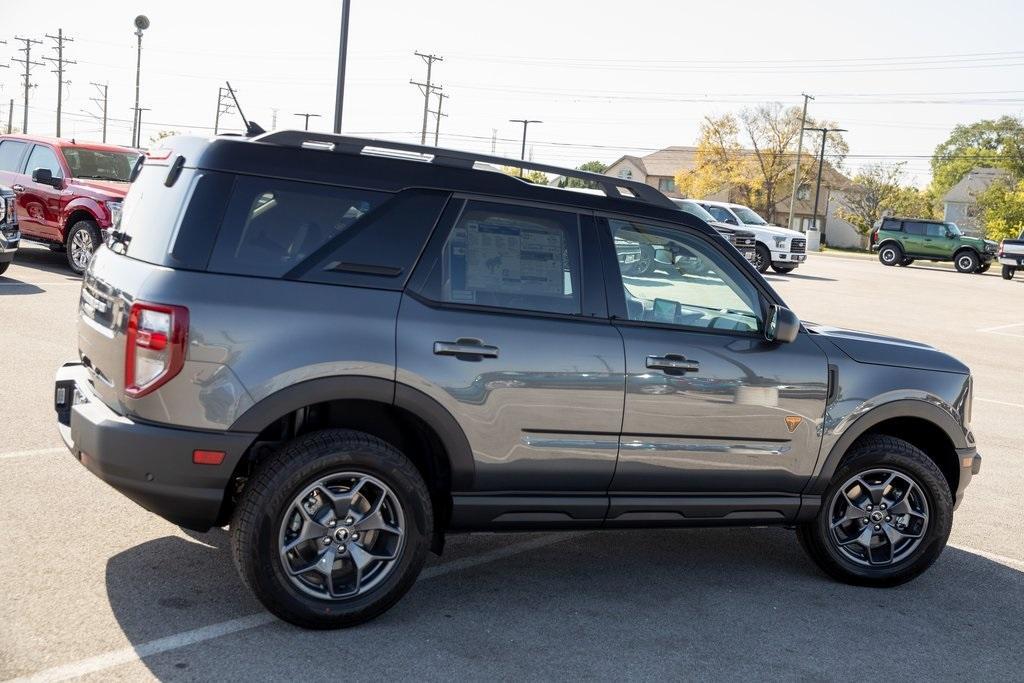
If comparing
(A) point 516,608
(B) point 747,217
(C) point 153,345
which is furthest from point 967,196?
(C) point 153,345

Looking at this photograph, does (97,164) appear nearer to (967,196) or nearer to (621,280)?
(621,280)

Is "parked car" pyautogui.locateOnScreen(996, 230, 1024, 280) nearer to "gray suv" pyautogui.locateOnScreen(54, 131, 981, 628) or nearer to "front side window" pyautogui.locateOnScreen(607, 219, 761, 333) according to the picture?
"gray suv" pyautogui.locateOnScreen(54, 131, 981, 628)

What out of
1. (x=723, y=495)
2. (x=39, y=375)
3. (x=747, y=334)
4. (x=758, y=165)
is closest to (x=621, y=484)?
(x=723, y=495)

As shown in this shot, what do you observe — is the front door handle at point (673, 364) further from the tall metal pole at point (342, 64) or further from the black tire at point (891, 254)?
the black tire at point (891, 254)

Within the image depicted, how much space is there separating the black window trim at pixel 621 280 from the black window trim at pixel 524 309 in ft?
0.11

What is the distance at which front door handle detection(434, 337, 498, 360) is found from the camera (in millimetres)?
4285

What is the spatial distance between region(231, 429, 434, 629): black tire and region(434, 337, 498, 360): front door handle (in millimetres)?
444

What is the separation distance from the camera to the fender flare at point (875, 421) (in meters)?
5.11

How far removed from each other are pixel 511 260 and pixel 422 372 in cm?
66

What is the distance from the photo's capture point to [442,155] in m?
4.54

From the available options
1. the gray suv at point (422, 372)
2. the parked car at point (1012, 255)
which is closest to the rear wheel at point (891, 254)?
the parked car at point (1012, 255)

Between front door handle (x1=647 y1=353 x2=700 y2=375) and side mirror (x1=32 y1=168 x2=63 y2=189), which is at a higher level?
side mirror (x1=32 y1=168 x2=63 y2=189)

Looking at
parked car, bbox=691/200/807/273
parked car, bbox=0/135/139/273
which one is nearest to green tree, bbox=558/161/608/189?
→ parked car, bbox=691/200/807/273

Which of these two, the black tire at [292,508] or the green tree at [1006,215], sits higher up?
the green tree at [1006,215]
